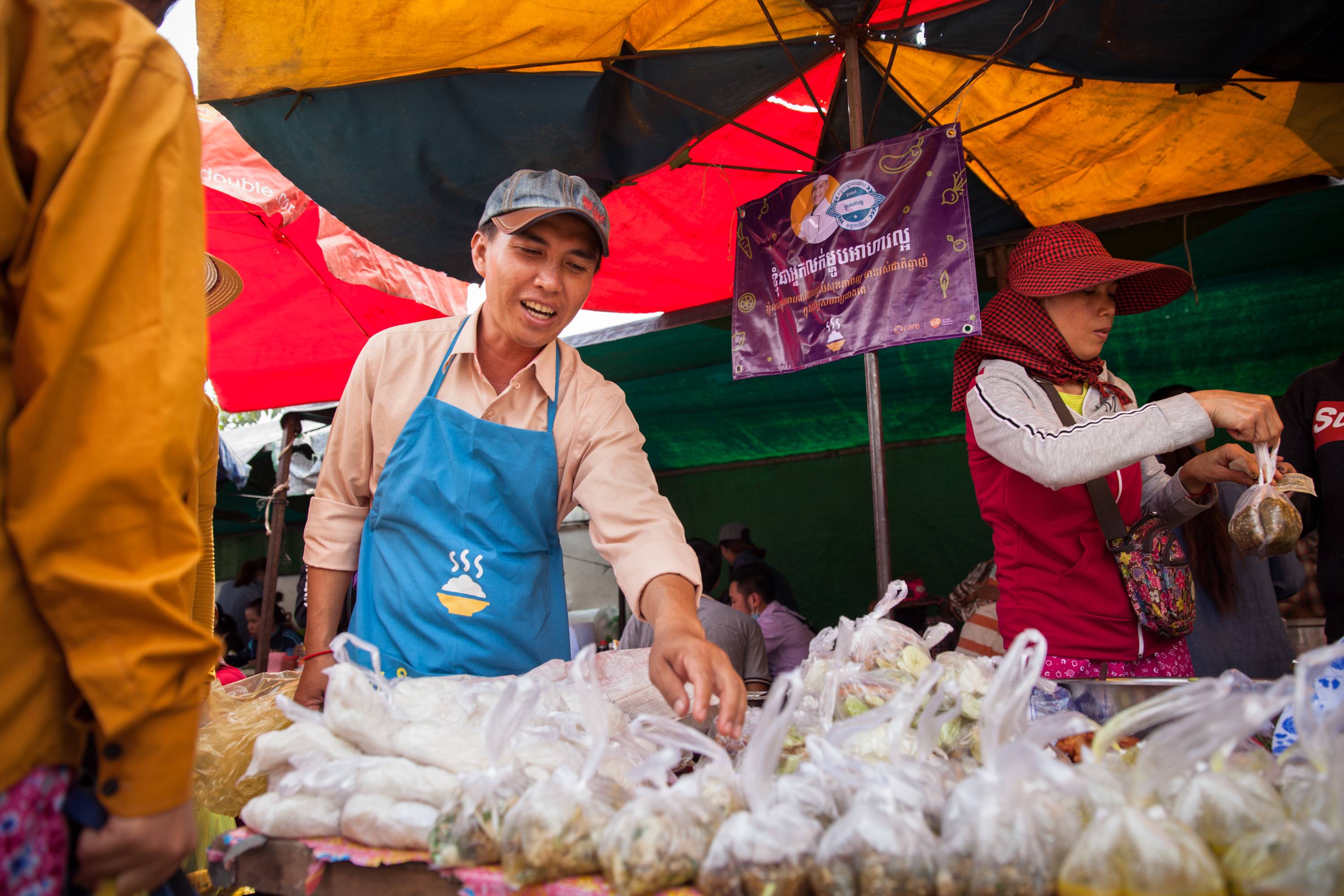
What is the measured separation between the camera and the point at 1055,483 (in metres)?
1.85

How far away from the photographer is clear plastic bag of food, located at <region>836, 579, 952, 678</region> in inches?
66.8

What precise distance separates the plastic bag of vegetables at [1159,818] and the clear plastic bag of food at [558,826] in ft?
1.64

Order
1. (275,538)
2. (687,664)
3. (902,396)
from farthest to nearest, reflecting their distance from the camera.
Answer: (902,396) < (275,538) < (687,664)

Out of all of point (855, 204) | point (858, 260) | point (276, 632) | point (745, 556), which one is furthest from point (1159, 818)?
point (276, 632)

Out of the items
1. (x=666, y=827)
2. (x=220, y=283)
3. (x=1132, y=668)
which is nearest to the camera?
(x=666, y=827)

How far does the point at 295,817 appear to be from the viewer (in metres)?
1.13

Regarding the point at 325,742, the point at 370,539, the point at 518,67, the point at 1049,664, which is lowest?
the point at 1049,664

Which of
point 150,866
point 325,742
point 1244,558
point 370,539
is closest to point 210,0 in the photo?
point 370,539

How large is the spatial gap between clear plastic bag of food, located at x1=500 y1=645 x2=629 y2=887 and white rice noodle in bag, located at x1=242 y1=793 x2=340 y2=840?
0.32 m

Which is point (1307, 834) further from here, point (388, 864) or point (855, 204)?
point (855, 204)

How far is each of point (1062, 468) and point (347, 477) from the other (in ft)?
5.48

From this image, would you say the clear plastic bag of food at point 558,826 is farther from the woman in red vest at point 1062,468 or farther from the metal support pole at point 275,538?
the metal support pole at point 275,538

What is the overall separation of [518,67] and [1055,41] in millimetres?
1856

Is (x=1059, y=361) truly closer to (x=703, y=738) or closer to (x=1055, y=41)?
(x=1055, y=41)
